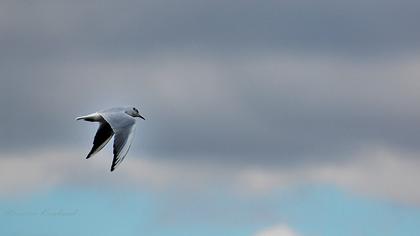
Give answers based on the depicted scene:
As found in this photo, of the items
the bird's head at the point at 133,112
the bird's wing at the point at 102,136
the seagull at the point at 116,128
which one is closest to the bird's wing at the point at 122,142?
the seagull at the point at 116,128

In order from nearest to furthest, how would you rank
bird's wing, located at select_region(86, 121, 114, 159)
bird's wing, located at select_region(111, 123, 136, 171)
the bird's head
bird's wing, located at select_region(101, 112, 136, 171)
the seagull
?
bird's wing, located at select_region(111, 123, 136, 171) < bird's wing, located at select_region(101, 112, 136, 171) < the seagull < bird's wing, located at select_region(86, 121, 114, 159) < the bird's head

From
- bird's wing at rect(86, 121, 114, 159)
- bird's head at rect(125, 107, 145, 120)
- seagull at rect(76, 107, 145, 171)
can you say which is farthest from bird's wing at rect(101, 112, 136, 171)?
bird's head at rect(125, 107, 145, 120)

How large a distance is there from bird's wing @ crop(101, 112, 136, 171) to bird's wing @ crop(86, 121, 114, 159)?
570mm

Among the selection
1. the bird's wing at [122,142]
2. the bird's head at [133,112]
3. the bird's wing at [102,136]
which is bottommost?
the bird's wing at [122,142]

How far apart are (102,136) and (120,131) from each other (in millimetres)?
2609

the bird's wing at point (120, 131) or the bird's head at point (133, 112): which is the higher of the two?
the bird's head at point (133, 112)

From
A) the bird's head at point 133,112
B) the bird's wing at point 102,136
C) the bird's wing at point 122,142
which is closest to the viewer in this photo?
the bird's wing at point 122,142

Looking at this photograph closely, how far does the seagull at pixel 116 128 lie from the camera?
65.8m

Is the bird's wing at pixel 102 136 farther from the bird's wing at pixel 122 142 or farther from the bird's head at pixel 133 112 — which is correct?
the bird's wing at pixel 122 142

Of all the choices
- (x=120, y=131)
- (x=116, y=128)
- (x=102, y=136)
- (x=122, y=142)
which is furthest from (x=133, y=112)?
(x=122, y=142)

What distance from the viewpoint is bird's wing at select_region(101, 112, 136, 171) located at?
6512 cm

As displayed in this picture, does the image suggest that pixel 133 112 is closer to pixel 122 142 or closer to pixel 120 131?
pixel 120 131

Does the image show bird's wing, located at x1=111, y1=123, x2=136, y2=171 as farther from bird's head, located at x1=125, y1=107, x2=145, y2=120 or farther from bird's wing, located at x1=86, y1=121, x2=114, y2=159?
bird's head, located at x1=125, y1=107, x2=145, y2=120

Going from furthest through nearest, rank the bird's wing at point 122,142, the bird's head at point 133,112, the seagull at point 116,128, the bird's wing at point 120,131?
the bird's head at point 133,112 < the seagull at point 116,128 < the bird's wing at point 120,131 < the bird's wing at point 122,142
